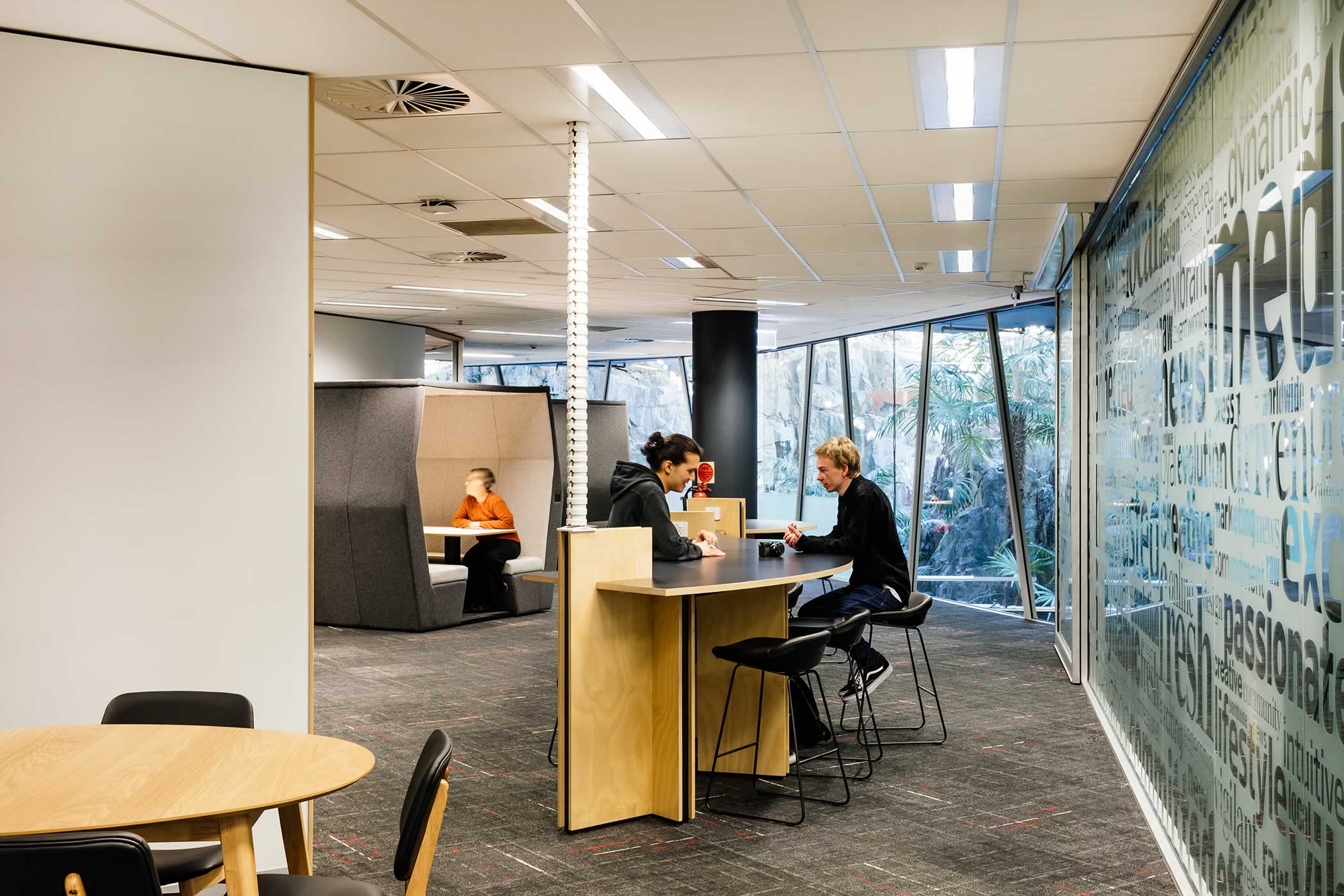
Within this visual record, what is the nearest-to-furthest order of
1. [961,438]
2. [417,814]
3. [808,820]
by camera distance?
[417,814] → [808,820] → [961,438]

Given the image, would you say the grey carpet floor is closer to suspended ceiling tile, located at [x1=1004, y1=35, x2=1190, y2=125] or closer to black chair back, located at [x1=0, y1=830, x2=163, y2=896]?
black chair back, located at [x1=0, y1=830, x2=163, y2=896]

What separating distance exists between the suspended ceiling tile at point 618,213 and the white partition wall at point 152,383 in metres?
2.49

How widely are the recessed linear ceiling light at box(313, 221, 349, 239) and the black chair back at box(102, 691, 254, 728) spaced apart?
15.4ft

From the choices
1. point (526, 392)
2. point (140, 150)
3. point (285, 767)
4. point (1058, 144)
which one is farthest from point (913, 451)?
point (285, 767)

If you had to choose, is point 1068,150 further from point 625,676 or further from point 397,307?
point 397,307

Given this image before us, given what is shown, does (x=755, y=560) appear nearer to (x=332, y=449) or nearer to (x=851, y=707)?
(x=851, y=707)

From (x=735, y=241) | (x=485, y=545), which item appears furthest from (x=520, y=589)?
(x=735, y=241)

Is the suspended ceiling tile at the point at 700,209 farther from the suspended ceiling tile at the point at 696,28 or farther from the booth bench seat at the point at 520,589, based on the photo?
the booth bench seat at the point at 520,589

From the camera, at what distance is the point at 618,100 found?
461 centimetres

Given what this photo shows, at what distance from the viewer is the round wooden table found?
2.25 meters

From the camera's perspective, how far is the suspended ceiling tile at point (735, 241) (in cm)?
736

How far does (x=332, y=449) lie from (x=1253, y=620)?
26.6 feet

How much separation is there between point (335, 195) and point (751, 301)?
5.34 meters

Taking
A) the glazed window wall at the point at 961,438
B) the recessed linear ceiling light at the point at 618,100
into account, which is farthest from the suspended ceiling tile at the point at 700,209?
the glazed window wall at the point at 961,438
